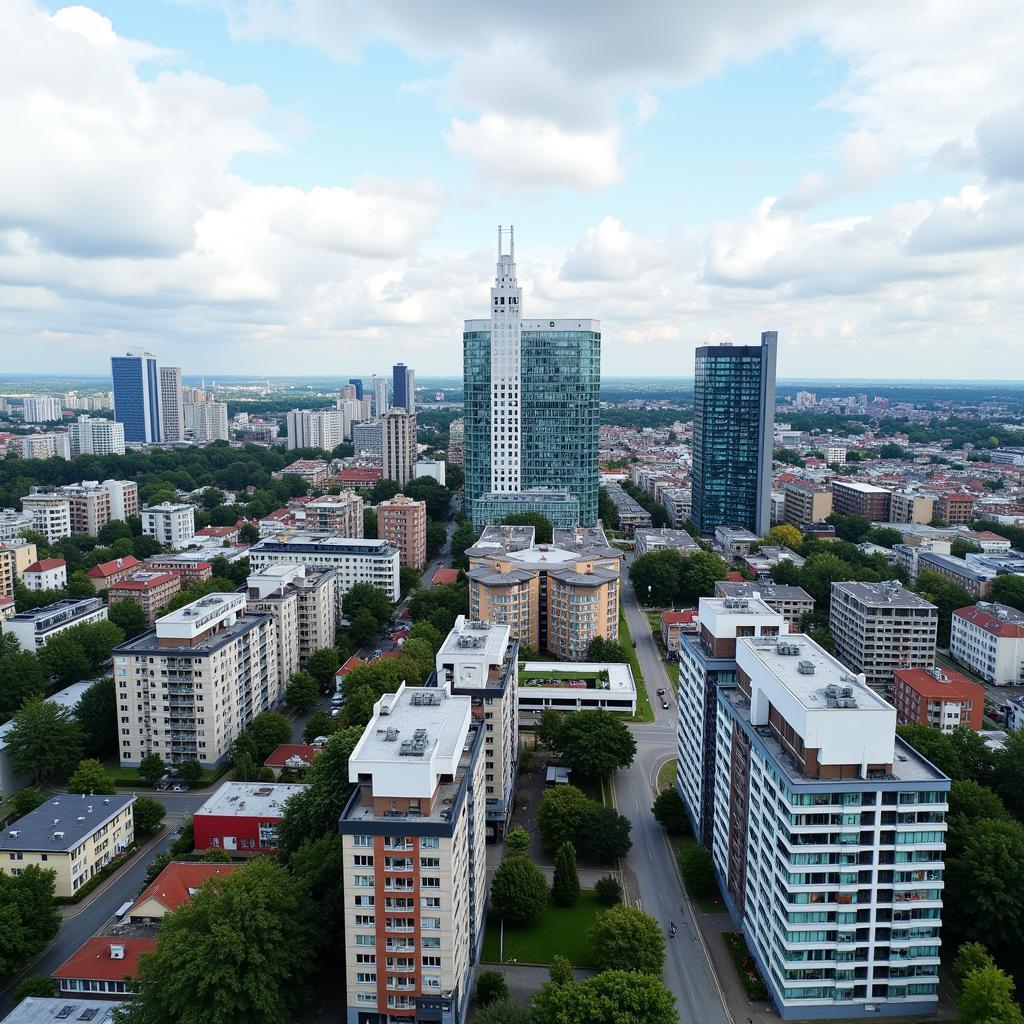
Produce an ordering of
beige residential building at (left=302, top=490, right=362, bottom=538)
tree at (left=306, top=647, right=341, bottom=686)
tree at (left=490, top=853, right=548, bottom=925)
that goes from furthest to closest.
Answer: beige residential building at (left=302, top=490, right=362, bottom=538) < tree at (left=306, top=647, right=341, bottom=686) < tree at (left=490, top=853, right=548, bottom=925)

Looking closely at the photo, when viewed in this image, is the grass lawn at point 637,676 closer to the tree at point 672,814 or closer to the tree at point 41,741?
the tree at point 672,814

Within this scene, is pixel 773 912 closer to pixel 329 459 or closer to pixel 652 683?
pixel 652 683

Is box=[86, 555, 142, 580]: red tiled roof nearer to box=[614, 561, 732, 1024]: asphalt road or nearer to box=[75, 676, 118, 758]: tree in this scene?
box=[75, 676, 118, 758]: tree


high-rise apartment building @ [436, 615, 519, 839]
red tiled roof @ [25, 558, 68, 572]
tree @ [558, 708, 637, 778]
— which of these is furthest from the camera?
red tiled roof @ [25, 558, 68, 572]

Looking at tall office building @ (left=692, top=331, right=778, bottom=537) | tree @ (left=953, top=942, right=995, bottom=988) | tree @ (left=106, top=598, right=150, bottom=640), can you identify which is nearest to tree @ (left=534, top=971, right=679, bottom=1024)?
tree @ (left=953, top=942, right=995, bottom=988)

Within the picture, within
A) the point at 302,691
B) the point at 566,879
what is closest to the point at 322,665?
the point at 302,691

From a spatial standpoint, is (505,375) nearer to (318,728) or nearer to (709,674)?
(318,728)

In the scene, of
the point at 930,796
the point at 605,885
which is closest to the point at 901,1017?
→ the point at 930,796
